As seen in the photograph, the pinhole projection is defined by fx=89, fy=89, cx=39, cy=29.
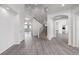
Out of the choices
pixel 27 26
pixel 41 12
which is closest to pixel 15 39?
pixel 41 12

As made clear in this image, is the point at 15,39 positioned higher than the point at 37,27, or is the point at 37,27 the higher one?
the point at 37,27

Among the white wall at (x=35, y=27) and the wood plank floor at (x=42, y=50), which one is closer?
the wood plank floor at (x=42, y=50)

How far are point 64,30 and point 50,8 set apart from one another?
804 centimetres

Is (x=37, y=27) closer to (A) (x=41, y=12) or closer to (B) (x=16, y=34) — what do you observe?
(A) (x=41, y=12)

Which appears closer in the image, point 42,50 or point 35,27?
point 42,50

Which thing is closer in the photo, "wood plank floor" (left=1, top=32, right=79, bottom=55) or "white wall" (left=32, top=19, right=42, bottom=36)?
"wood plank floor" (left=1, top=32, right=79, bottom=55)

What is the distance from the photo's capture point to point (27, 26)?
50.5 feet

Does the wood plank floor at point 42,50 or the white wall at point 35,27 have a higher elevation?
the white wall at point 35,27

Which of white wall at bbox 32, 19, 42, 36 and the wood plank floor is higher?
white wall at bbox 32, 19, 42, 36

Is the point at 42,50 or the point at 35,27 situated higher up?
the point at 35,27
